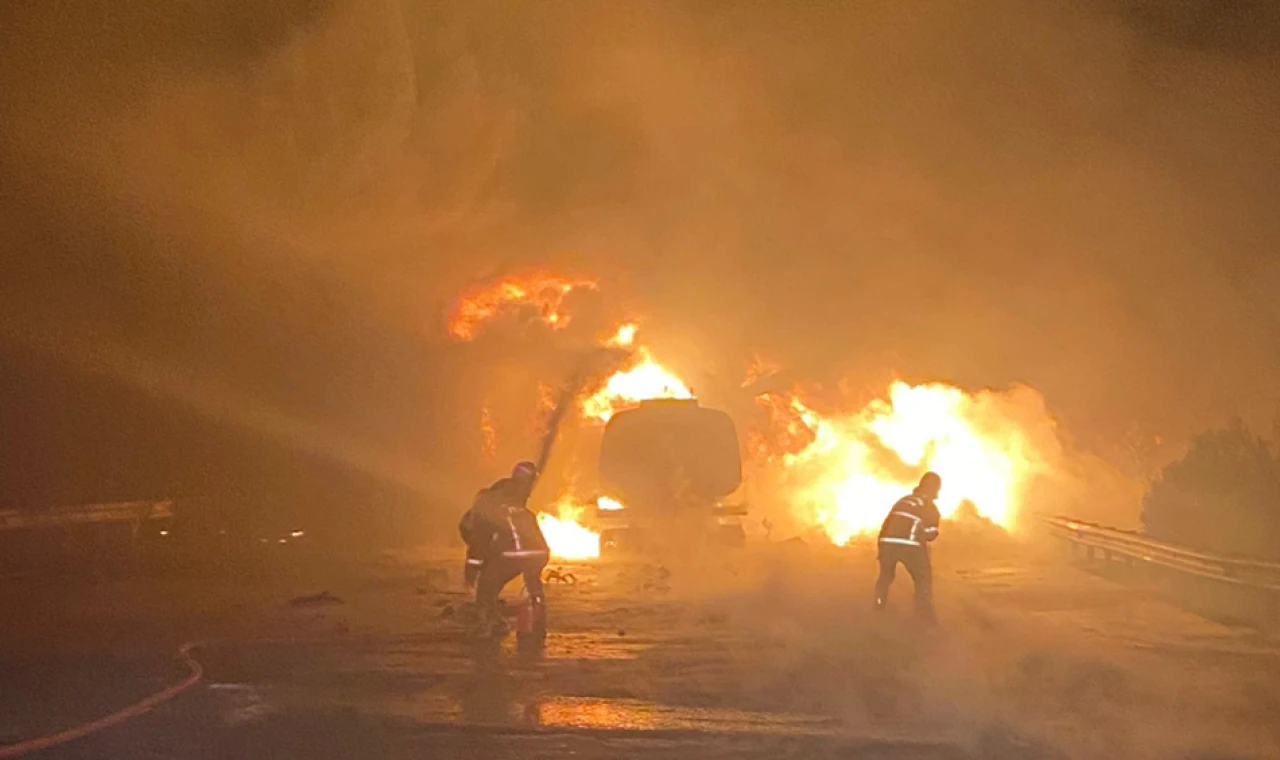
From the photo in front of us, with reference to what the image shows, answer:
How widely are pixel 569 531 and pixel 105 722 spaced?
15372 millimetres

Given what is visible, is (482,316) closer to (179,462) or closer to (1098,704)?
(179,462)

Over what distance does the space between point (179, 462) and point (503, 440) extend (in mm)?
6981

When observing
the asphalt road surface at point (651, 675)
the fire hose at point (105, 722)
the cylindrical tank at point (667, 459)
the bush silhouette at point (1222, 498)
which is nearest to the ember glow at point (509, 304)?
the cylindrical tank at point (667, 459)

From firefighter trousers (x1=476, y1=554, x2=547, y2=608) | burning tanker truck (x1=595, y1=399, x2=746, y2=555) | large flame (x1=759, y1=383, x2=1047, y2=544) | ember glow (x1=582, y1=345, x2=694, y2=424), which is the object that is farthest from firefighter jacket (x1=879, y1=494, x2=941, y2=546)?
ember glow (x1=582, y1=345, x2=694, y2=424)

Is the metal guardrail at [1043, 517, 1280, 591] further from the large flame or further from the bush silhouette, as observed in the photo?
the large flame

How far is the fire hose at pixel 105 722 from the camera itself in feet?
23.3

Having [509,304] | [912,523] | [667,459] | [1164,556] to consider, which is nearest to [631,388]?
[509,304]

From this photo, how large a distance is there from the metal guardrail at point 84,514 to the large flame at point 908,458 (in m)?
12.8

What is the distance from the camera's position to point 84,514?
68.8ft

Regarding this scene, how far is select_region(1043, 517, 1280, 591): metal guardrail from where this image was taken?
1322cm

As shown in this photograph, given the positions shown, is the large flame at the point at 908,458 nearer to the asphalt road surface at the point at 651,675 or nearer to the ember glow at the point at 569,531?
the ember glow at the point at 569,531

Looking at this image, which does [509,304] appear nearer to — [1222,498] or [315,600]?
[315,600]

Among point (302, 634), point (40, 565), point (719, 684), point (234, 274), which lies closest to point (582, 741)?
point (719, 684)

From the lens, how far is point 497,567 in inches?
451
